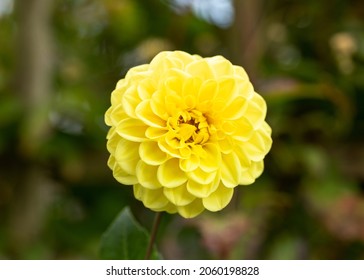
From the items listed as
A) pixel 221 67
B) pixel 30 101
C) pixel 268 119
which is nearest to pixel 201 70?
pixel 221 67

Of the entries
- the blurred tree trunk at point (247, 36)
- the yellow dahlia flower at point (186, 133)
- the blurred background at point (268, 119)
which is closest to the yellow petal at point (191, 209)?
the yellow dahlia flower at point (186, 133)

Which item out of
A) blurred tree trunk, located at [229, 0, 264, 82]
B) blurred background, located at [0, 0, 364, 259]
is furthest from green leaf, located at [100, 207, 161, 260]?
blurred tree trunk, located at [229, 0, 264, 82]

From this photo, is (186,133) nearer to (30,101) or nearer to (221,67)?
(221,67)

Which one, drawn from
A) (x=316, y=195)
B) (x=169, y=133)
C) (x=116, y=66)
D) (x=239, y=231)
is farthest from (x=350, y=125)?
(x=169, y=133)

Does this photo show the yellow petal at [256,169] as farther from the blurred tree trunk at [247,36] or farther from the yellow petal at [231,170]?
the blurred tree trunk at [247,36]

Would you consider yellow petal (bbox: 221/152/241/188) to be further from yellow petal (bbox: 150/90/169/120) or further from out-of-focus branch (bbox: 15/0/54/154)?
out-of-focus branch (bbox: 15/0/54/154)
